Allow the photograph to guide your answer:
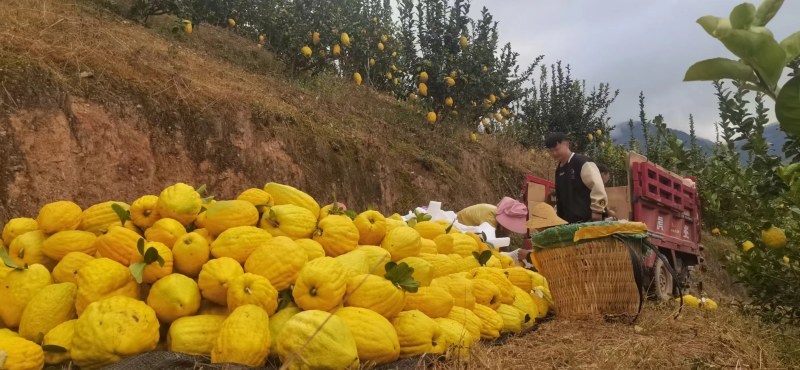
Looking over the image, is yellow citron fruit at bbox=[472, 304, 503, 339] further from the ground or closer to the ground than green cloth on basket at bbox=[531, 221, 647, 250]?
closer to the ground

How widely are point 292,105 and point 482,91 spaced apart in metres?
5.38

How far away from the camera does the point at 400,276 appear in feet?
8.12

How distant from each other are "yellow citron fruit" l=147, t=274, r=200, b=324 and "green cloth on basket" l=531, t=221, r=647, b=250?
7.99ft

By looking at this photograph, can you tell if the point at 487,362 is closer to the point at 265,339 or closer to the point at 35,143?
the point at 265,339

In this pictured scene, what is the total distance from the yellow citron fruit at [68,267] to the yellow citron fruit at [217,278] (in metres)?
0.58

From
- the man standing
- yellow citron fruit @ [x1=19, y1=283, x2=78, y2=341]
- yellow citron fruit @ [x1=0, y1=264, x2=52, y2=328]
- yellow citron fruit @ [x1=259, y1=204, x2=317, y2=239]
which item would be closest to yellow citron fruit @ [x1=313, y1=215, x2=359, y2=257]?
yellow citron fruit @ [x1=259, y1=204, x2=317, y2=239]

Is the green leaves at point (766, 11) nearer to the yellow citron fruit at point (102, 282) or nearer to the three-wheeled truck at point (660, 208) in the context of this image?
the yellow citron fruit at point (102, 282)

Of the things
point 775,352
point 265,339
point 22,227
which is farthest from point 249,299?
point 775,352

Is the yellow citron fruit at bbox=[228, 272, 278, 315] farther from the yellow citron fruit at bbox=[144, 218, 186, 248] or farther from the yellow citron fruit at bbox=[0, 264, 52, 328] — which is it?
the yellow citron fruit at bbox=[0, 264, 52, 328]

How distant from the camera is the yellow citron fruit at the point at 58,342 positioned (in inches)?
83.4

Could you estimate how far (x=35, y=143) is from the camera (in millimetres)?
5375

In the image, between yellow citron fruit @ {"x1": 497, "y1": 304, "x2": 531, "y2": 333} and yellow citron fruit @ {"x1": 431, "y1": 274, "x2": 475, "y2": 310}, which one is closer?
yellow citron fruit @ {"x1": 431, "y1": 274, "x2": 475, "y2": 310}

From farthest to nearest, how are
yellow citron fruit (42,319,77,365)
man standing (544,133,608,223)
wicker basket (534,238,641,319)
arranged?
man standing (544,133,608,223), wicker basket (534,238,641,319), yellow citron fruit (42,319,77,365)

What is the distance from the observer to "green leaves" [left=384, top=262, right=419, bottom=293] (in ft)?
8.09
